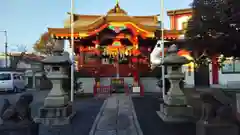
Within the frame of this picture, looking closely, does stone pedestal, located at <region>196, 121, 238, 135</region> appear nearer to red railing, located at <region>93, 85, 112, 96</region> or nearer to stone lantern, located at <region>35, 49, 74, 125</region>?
stone lantern, located at <region>35, 49, 74, 125</region>

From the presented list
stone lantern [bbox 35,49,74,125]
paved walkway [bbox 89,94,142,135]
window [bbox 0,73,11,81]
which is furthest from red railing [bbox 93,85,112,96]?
window [bbox 0,73,11,81]

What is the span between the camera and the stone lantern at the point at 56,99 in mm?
7741

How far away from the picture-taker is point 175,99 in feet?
26.9

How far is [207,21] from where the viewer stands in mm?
8430

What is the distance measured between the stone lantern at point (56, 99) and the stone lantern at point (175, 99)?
344 cm

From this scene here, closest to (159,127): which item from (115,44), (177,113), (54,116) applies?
(177,113)

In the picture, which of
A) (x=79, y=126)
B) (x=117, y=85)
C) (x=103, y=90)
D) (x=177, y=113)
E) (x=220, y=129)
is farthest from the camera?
(x=117, y=85)

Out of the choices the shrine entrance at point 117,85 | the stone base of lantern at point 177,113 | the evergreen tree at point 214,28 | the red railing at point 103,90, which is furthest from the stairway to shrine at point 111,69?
the stone base of lantern at point 177,113

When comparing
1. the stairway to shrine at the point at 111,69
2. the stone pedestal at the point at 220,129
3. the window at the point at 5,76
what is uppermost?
the stairway to shrine at the point at 111,69

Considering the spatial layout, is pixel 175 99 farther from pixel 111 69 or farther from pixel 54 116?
pixel 111 69

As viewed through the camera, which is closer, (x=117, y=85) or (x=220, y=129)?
(x=220, y=129)

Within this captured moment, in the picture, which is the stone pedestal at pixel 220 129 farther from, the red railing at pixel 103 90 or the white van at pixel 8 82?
the white van at pixel 8 82

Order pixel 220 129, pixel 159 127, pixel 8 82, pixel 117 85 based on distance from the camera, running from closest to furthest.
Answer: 1. pixel 220 129
2. pixel 159 127
3. pixel 117 85
4. pixel 8 82

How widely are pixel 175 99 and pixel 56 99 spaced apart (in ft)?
13.7
